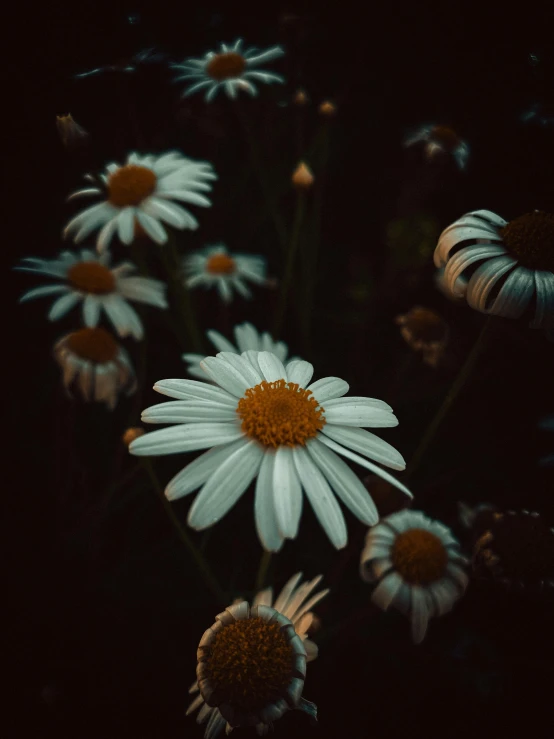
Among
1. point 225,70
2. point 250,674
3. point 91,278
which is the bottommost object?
point 250,674

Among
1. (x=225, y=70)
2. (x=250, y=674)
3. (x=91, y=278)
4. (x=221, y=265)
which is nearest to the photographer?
(x=250, y=674)

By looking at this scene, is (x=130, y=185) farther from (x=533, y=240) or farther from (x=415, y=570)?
(x=415, y=570)

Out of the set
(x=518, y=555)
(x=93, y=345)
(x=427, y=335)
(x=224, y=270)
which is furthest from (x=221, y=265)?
(x=518, y=555)

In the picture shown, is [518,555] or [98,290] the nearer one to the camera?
[518,555]

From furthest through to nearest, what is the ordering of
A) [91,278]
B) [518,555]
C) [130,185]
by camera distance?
[91,278], [130,185], [518,555]

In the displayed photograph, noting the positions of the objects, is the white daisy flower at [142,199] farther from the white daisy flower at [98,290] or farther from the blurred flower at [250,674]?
the blurred flower at [250,674]

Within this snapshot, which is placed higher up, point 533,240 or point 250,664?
point 533,240

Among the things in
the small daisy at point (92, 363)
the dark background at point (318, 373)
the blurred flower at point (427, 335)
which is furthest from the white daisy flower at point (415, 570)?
the small daisy at point (92, 363)
